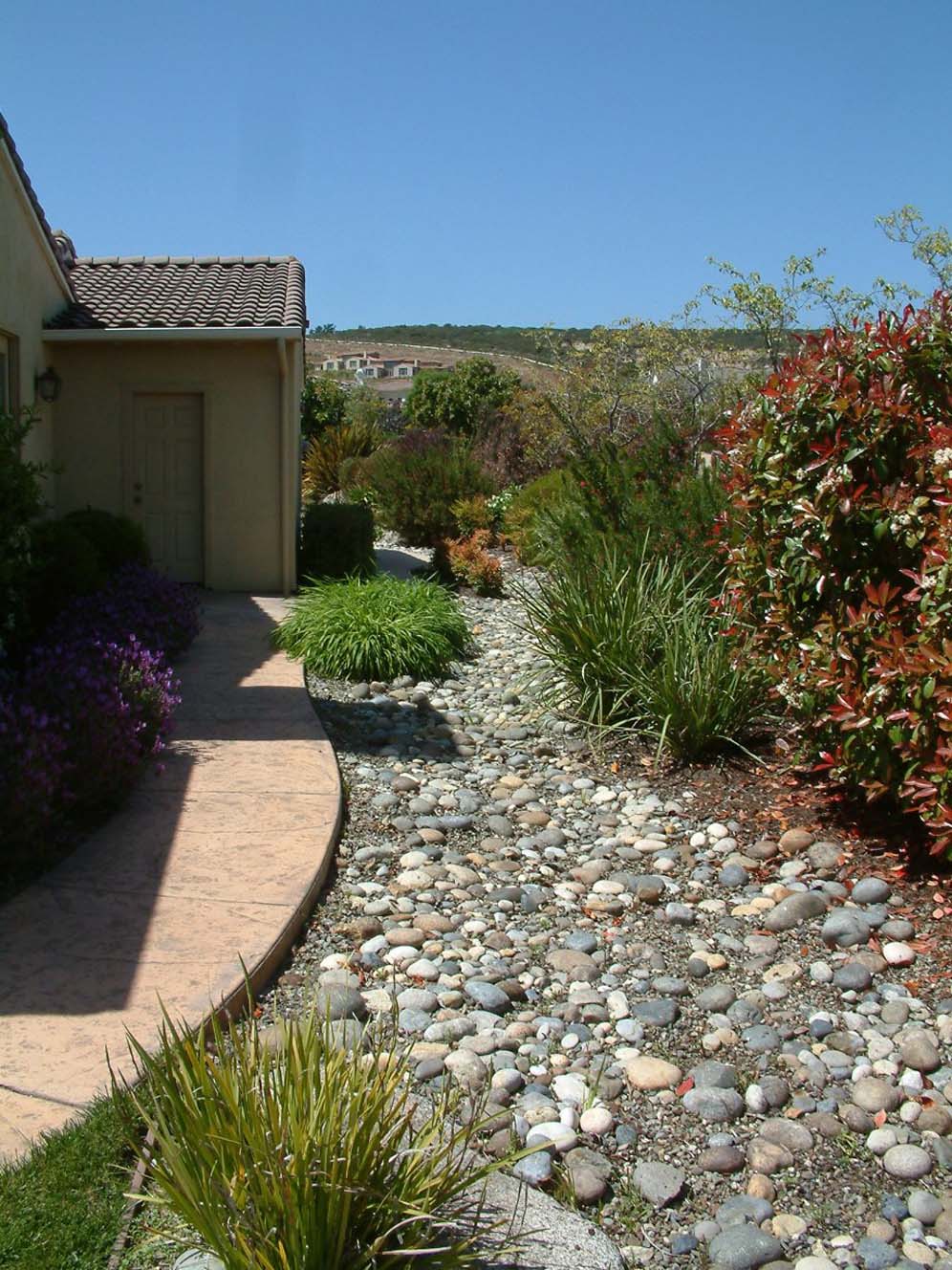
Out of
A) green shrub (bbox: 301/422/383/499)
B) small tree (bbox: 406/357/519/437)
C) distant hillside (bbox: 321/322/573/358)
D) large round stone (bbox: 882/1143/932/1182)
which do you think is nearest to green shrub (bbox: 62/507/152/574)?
large round stone (bbox: 882/1143/932/1182)

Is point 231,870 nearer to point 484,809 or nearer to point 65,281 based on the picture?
point 484,809

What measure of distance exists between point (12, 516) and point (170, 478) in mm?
6439

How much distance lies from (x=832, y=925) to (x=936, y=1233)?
1761 millimetres

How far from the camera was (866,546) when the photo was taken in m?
5.76

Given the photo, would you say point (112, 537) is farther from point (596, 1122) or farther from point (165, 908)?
point (596, 1122)

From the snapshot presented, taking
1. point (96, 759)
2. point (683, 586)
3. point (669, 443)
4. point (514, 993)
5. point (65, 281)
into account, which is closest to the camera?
point (514, 993)

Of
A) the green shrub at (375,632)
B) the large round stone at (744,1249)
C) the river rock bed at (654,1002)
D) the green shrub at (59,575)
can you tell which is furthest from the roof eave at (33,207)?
the large round stone at (744,1249)

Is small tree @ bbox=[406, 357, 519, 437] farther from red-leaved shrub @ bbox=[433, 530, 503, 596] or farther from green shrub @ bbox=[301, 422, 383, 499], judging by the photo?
red-leaved shrub @ bbox=[433, 530, 503, 596]

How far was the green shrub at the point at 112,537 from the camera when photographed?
11.3 meters

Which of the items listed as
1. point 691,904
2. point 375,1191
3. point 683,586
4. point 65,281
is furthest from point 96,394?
point 375,1191

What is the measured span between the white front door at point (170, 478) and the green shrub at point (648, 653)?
6.22m

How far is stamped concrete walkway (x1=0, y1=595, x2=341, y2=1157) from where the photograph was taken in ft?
12.6

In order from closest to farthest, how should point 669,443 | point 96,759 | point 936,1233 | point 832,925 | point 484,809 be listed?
point 936,1233 → point 832,925 → point 96,759 → point 484,809 → point 669,443

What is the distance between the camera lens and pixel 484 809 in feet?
21.6
